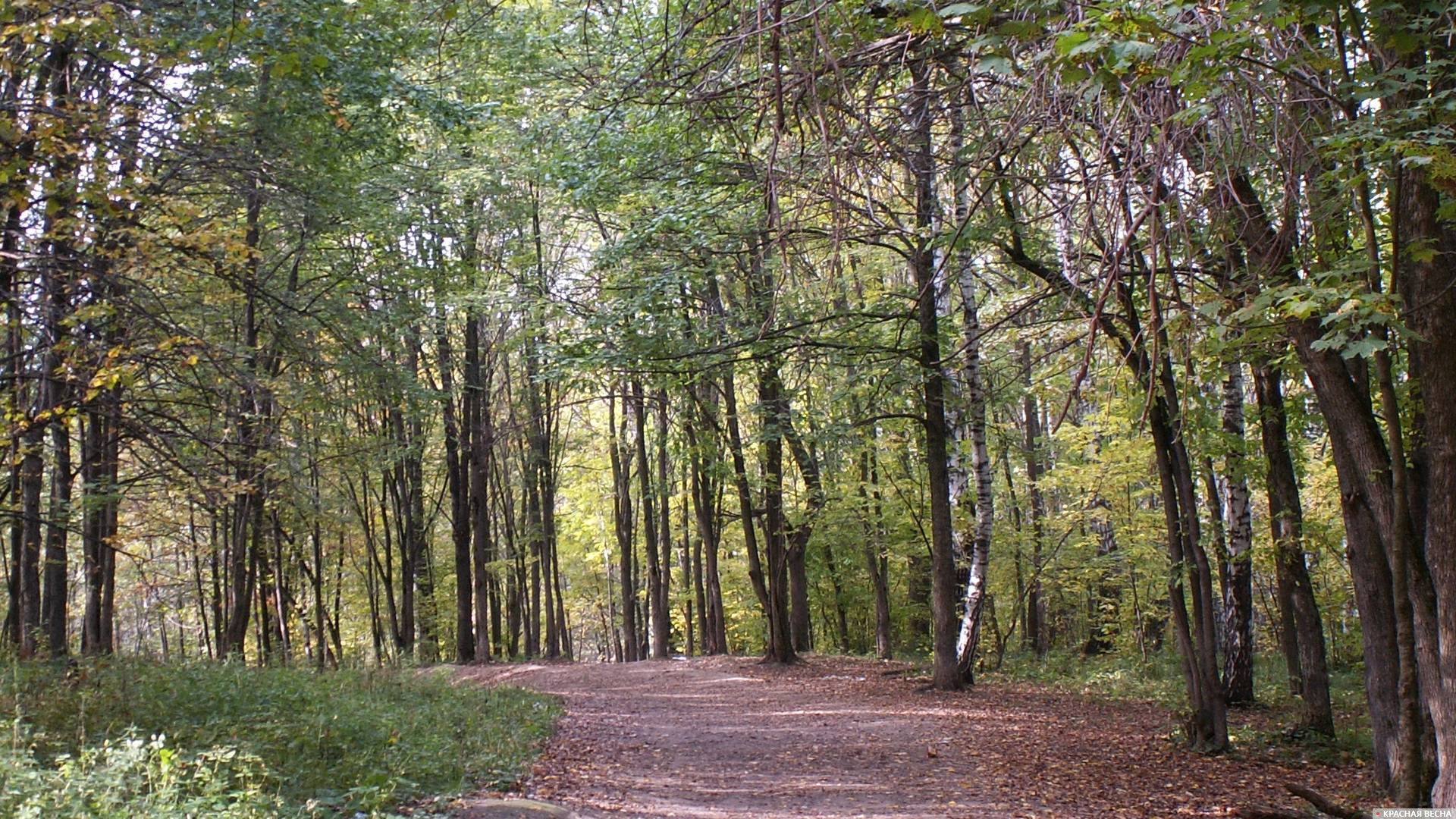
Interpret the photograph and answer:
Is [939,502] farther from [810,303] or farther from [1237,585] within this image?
[810,303]

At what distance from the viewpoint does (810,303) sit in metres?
9.45

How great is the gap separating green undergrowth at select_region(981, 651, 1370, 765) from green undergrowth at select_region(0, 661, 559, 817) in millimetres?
7214

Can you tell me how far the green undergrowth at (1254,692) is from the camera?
9.10 meters

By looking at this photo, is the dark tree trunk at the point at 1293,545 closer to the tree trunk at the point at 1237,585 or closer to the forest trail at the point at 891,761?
the tree trunk at the point at 1237,585

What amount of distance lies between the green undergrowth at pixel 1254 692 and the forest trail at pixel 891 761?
62 cm

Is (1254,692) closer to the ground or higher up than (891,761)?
closer to the ground

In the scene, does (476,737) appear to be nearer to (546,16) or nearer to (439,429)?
(546,16)

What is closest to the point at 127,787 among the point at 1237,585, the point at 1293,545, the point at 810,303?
the point at 810,303

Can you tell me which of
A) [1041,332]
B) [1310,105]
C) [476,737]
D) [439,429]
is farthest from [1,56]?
[439,429]

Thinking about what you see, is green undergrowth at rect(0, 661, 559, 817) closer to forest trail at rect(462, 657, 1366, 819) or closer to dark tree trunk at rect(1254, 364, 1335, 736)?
forest trail at rect(462, 657, 1366, 819)

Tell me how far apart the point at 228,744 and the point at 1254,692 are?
12436mm

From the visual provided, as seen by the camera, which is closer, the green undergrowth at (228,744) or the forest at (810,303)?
the forest at (810,303)

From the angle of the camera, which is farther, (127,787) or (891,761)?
(891,761)

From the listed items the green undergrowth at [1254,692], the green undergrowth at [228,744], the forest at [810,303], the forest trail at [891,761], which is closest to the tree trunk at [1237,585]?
the forest at [810,303]
